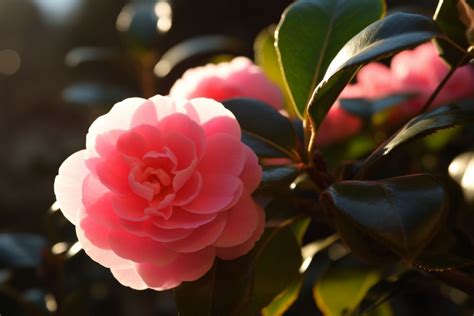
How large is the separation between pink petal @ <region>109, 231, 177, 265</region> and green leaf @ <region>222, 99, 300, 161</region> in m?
0.15

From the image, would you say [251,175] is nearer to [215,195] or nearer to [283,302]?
[215,195]

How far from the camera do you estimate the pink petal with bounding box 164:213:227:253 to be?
0.56 metres

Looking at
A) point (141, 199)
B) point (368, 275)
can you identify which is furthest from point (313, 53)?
point (368, 275)

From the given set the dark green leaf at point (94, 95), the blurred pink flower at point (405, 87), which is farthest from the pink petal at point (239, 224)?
the dark green leaf at point (94, 95)

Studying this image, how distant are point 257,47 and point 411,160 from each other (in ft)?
1.10

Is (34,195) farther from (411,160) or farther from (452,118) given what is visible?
(452,118)

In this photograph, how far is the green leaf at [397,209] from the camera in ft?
1.55

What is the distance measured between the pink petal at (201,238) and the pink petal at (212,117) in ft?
0.25

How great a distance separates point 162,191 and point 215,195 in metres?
0.05

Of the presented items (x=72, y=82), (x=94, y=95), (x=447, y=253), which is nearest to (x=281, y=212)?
(x=447, y=253)

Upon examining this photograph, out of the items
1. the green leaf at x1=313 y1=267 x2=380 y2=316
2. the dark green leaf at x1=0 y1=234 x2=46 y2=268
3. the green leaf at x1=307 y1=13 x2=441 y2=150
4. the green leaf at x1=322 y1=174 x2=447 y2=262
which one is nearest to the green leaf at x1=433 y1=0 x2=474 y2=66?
the green leaf at x1=307 y1=13 x2=441 y2=150

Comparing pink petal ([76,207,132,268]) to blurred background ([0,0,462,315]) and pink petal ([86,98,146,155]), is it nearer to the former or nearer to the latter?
pink petal ([86,98,146,155])

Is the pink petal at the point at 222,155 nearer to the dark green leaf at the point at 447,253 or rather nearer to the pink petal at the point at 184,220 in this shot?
the pink petal at the point at 184,220

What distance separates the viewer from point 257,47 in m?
1.19
